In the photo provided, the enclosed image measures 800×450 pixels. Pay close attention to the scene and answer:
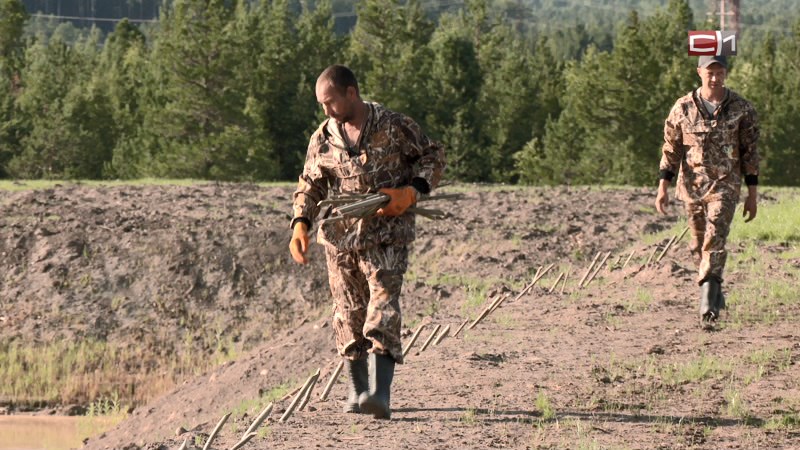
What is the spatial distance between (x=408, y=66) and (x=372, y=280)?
51.6 meters

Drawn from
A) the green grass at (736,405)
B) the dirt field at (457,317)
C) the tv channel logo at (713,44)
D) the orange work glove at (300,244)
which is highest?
the tv channel logo at (713,44)

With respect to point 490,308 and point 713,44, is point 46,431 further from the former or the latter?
point 713,44

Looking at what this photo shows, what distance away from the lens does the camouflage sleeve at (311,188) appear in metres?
Result: 7.66

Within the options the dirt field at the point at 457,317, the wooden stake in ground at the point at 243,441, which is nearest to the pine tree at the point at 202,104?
the dirt field at the point at 457,317

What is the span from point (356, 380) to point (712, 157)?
366 centimetres

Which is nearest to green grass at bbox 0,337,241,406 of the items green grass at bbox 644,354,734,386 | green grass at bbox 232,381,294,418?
green grass at bbox 232,381,294,418

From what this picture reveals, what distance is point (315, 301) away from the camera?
1856 cm

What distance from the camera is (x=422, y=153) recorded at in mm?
7508

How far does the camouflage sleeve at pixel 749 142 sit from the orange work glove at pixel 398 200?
3.78 metres

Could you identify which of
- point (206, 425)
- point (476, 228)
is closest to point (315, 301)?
point (476, 228)

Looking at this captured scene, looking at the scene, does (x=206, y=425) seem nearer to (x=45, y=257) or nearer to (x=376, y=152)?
(x=376, y=152)

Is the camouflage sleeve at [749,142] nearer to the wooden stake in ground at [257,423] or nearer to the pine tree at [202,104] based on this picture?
the wooden stake in ground at [257,423]

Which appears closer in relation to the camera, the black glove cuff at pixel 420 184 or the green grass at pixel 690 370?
the black glove cuff at pixel 420 184

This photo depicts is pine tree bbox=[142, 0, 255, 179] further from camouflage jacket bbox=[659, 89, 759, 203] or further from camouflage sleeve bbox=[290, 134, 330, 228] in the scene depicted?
camouflage sleeve bbox=[290, 134, 330, 228]
